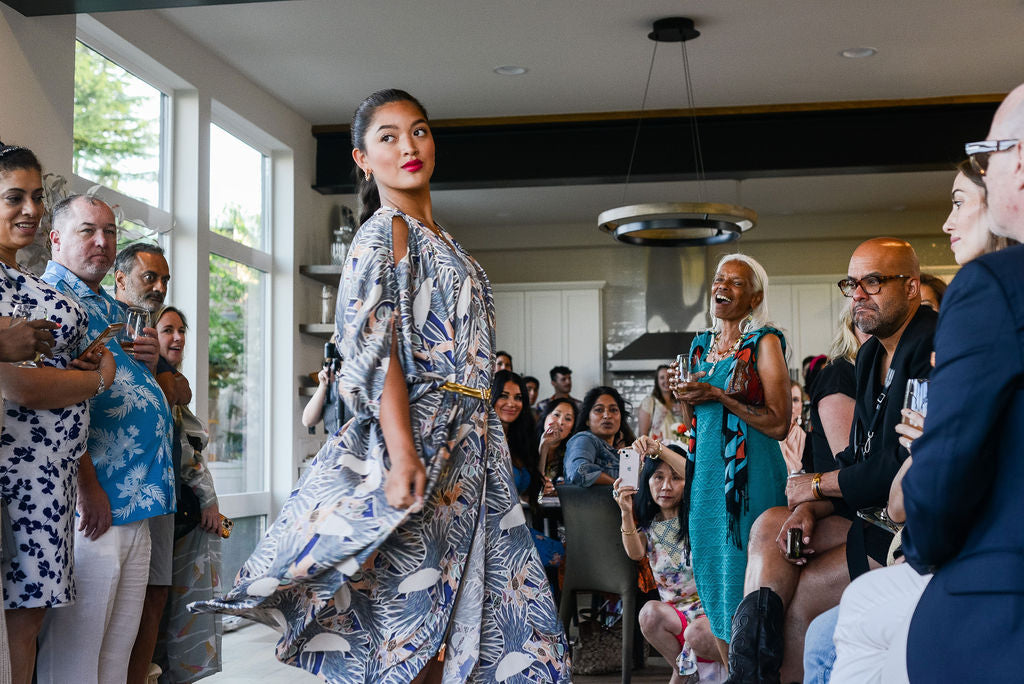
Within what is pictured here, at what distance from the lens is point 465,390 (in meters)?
1.64

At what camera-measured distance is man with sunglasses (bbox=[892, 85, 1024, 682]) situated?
103cm

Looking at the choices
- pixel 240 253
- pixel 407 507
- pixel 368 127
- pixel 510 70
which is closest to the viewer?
pixel 407 507

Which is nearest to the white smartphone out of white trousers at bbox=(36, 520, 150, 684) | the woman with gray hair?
the woman with gray hair

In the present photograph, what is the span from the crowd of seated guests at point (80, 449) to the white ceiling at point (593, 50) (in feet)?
7.97

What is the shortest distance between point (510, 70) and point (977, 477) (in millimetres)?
5200

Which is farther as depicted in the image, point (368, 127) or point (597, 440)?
point (597, 440)

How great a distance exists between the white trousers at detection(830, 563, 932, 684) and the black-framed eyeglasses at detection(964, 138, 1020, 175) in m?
0.71

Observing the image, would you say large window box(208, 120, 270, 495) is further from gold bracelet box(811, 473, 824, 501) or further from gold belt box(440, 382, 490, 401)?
gold belt box(440, 382, 490, 401)

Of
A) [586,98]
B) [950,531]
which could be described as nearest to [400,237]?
[950,531]

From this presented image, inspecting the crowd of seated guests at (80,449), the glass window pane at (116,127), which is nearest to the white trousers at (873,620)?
the crowd of seated guests at (80,449)

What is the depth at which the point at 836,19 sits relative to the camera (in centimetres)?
525

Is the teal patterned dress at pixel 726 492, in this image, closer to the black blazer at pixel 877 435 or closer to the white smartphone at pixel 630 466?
the black blazer at pixel 877 435

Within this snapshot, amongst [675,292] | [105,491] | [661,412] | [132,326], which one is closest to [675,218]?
[661,412]

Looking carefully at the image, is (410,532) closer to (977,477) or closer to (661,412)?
(977,477)
